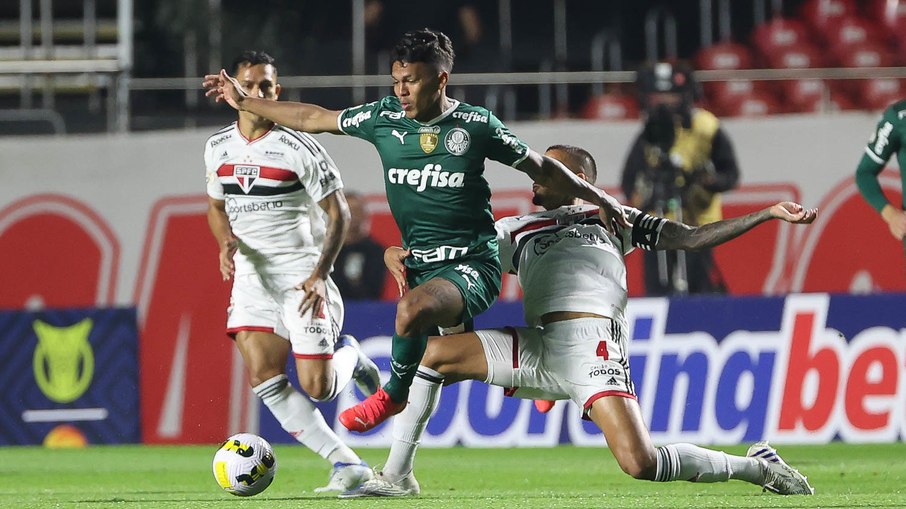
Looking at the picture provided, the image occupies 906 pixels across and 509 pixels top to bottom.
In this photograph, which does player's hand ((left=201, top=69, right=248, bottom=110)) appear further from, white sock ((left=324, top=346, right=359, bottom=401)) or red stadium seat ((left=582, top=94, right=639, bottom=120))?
red stadium seat ((left=582, top=94, right=639, bottom=120))

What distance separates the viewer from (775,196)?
12148 millimetres

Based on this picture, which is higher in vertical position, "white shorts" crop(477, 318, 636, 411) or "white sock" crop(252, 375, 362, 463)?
"white shorts" crop(477, 318, 636, 411)

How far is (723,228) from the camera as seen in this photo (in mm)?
6191

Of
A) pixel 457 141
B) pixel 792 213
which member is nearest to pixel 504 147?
pixel 457 141

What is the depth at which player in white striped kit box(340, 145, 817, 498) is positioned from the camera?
621 centimetres

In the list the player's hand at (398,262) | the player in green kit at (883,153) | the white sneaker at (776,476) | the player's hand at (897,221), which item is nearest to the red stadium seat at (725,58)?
the player in green kit at (883,153)

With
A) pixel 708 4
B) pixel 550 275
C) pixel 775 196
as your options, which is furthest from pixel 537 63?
pixel 550 275

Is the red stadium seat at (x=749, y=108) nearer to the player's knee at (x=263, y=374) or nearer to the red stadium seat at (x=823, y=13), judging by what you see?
the red stadium seat at (x=823, y=13)

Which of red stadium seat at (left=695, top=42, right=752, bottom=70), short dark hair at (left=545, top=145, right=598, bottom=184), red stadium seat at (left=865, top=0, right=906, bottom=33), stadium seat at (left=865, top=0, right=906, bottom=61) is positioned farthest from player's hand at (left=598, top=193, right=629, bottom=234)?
red stadium seat at (left=865, top=0, right=906, bottom=33)

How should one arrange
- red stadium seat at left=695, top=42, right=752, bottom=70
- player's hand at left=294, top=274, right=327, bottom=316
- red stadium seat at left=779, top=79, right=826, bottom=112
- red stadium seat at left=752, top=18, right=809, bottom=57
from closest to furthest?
player's hand at left=294, top=274, right=327, bottom=316
red stadium seat at left=779, top=79, right=826, bottom=112
red stadium seat at left=695, top=42, right=752, bottom=70
red stadium seat at left=752, top=18, right=809, bottom=57

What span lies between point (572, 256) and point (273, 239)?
79.9 inches

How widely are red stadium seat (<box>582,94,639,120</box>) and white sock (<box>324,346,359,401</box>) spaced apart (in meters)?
6.03

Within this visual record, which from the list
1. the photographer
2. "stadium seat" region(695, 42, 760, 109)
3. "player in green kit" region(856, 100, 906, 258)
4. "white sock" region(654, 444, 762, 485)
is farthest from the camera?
"stadium seat" region(695, 42, 760, 109)

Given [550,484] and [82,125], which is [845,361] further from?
[82,125]
